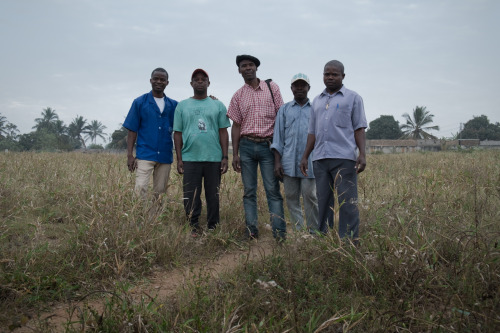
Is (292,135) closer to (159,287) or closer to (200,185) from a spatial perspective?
(200,185)

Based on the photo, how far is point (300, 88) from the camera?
375 cm

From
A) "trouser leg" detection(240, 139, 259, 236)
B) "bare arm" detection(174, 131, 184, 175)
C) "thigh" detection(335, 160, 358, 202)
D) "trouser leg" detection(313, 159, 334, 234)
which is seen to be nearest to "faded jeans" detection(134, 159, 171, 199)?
"bare arm" detection(174, 131, 184, 175)

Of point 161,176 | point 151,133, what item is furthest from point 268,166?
point 151,133

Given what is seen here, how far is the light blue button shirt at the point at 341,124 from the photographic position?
3205 mm

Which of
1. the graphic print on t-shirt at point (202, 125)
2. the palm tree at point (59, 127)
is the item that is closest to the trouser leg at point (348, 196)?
the graphic print on t-shirt at point (202, 125)

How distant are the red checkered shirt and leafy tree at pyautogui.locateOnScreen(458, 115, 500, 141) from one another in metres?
64.2

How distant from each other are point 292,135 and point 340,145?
69cm

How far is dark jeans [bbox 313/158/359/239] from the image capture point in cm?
317

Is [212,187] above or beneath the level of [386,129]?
beneath

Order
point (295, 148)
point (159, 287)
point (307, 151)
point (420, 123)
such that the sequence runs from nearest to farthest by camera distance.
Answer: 1. point (159, 287)
2. point (307, 151)
3. point (295, 148)
4. point (420, 123)

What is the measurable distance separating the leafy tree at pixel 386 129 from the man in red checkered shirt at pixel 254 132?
6032 centimetres

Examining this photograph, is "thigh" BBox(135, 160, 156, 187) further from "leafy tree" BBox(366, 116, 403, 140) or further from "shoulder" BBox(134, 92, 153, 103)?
"leafy tree" BBox(366, 116, 403, 140)

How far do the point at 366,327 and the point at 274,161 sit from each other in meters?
2.26

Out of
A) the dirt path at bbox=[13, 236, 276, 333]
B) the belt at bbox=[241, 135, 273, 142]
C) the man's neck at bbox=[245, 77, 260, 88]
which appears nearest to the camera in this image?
the dirt path at bbox=[13, 236, 276, 333]
